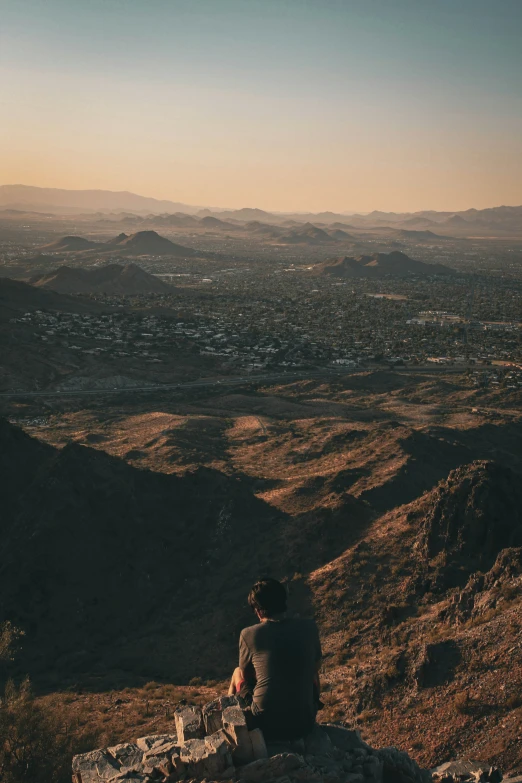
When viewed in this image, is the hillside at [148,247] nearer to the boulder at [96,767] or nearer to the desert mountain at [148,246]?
the desert mountain at [148,246]

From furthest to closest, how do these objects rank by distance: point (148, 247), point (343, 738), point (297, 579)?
1. point (148, 247)
2. point (297, 579)
3. point (343, 738)

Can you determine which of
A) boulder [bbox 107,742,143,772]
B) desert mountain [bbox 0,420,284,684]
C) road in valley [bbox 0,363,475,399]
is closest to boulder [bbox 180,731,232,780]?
boulder [bbox 107,742,143,772]

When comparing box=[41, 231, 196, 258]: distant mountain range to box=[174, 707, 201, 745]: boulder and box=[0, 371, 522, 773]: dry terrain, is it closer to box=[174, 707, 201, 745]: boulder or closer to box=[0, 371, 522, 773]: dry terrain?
box=[0, 371, 522, 773]: dry terrain

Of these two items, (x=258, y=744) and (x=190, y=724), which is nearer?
(x=258, y=744)

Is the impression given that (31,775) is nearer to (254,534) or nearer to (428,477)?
(254,534)

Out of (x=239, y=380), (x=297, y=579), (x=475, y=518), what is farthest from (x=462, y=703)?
(x=239, y=380)

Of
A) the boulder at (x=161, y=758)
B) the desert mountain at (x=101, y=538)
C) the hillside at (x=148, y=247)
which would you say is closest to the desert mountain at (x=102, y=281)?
the hillside at (x=148, y=247)

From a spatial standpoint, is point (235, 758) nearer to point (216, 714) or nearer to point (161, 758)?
point (216, 714)
